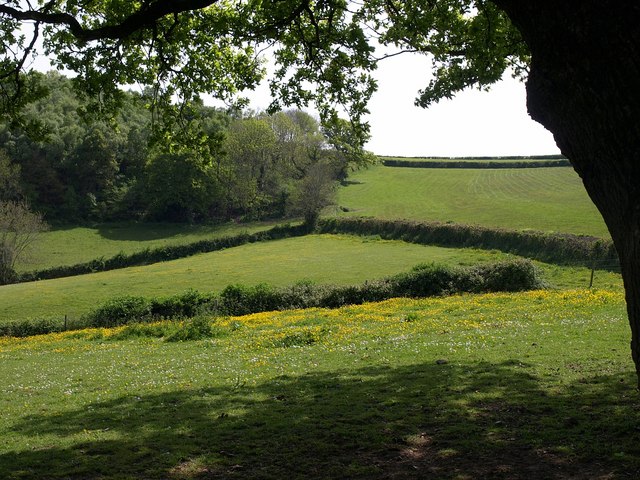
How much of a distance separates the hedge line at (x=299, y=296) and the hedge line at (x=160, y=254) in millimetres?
36435

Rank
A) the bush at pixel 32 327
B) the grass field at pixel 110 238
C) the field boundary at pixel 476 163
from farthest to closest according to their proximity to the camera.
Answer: the field boundary at pixel 476 163 → the grass field at pixel 110 238 → the bush at pixel 32 327

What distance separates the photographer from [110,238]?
293 ft

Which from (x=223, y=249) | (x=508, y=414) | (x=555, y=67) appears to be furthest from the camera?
(x=223, y=249)

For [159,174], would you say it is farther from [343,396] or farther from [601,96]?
[601,96]

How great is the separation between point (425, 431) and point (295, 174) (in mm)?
98053

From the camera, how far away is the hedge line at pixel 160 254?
235ft

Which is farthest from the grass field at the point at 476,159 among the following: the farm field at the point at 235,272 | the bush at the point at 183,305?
the bush at the point at 183,305

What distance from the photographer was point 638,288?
502 cm

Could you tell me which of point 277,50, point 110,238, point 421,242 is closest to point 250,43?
point 277,50

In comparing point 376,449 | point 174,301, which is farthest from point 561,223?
point 376,449

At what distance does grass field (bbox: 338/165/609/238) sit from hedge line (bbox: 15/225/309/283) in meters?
13.4

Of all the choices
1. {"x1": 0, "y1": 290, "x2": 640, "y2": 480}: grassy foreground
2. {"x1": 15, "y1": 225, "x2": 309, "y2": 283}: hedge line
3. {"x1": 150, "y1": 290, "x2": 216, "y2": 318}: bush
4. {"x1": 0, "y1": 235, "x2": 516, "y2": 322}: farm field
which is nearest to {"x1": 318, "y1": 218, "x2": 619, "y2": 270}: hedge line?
{"x1": 0, "y1": 235, "x2": 516, "y2": 322}: farm field

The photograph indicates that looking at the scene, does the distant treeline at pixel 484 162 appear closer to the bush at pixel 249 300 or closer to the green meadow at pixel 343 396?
the bush at pixel 249 300

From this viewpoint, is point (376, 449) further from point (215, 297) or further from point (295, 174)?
point (295, 174)
